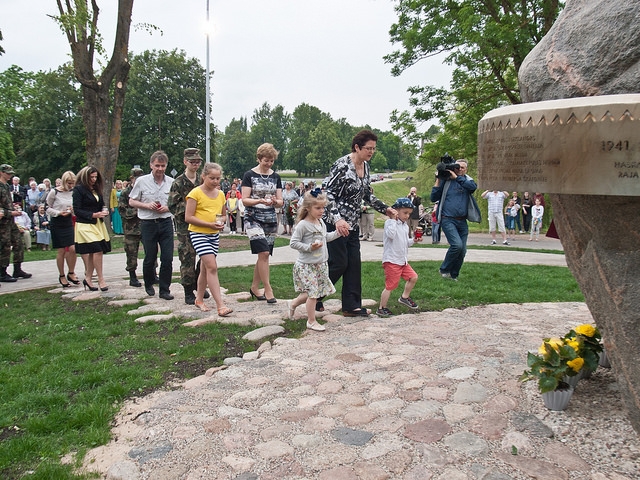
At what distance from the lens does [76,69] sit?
14766 millimetres

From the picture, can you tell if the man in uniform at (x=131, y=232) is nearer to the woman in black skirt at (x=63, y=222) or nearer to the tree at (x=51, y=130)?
the woman in black skirt at (x=63, y=222)

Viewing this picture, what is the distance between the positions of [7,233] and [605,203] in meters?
9.71

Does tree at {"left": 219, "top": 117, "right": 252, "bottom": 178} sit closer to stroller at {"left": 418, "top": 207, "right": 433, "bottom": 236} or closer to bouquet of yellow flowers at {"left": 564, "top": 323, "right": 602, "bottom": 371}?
stroller at {"left": 418, "top": 207, "right": 433, "bottom": 236}

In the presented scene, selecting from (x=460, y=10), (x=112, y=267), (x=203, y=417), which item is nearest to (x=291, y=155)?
(x=460, y=10)

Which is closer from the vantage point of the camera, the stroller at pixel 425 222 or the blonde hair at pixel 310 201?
the blonde hair at pixel 310 201

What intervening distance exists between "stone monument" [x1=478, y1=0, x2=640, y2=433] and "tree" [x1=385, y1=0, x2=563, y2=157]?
1386 cm

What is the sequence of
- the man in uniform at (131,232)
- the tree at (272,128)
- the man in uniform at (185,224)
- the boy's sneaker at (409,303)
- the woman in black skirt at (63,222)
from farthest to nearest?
1. the tree at (272,128)
2. the man in uniform at (131,232)
3. the woman in black skirt at (63,222)
4. the man in uniform at (185,224)
5. the boy's sneaker at (409,303)

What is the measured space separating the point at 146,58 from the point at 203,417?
5081cm

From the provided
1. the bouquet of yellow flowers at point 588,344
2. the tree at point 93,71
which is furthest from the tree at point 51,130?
the bouquet of yellow flowers at point 588,344

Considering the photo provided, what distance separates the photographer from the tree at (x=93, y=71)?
14.3m

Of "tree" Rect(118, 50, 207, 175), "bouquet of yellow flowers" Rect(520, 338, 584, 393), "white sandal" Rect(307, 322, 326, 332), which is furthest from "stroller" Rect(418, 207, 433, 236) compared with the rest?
"tree" Rect(118, 50, 207, 175)

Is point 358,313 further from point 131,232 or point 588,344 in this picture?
point 131,232

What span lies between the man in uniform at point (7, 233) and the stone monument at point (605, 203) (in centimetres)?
893

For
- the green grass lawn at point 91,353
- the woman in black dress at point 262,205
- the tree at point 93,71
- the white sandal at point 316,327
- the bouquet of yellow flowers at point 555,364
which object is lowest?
the green grass lawn at point 91,353
